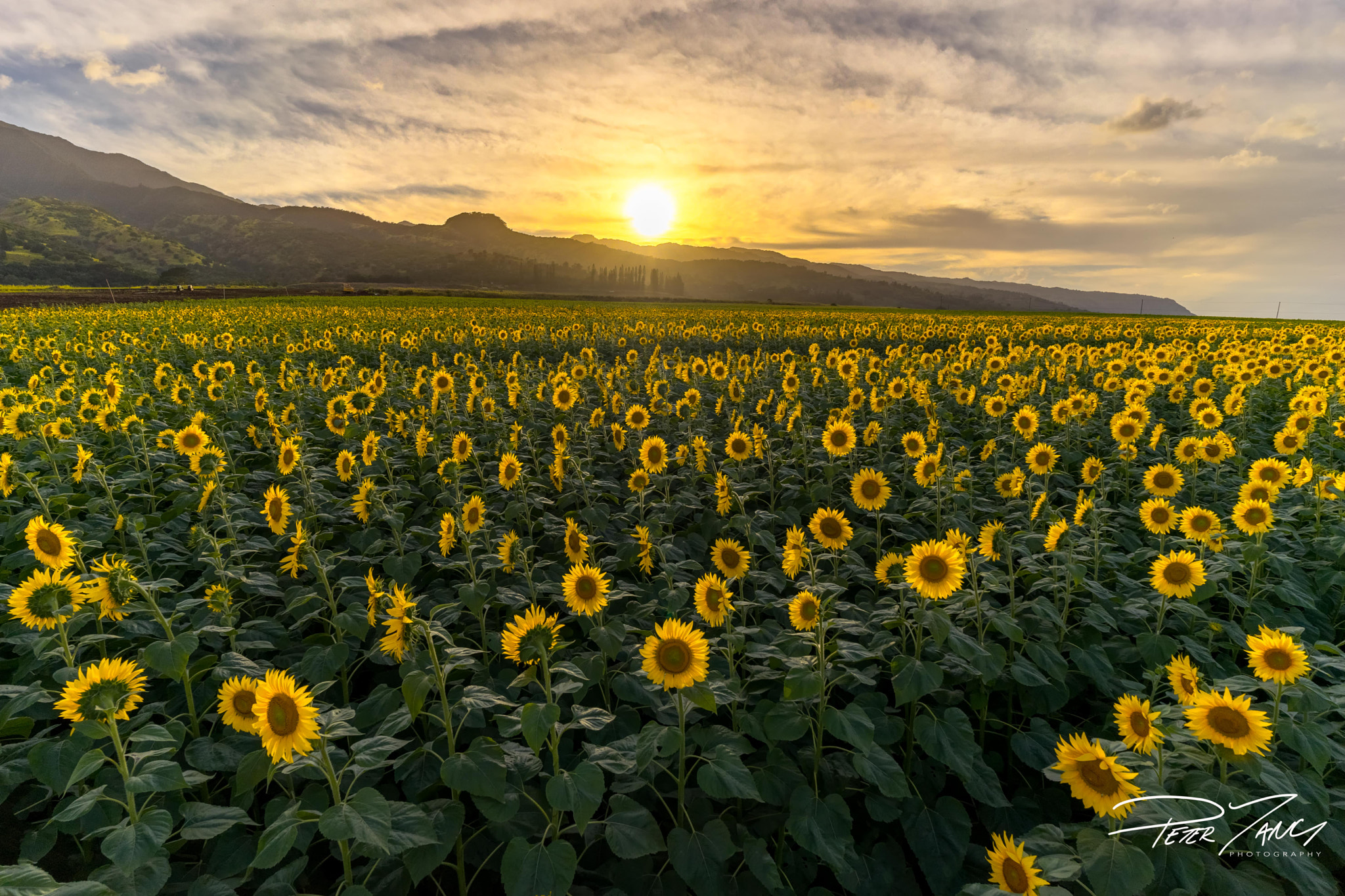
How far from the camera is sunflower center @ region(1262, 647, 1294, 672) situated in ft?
8.95

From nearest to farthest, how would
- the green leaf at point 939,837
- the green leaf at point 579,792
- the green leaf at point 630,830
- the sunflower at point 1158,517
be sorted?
the green leaf at point 579,792, the green leaf at point 630,830, the green leaf at point 939,837, the sunflower at point 1158,517

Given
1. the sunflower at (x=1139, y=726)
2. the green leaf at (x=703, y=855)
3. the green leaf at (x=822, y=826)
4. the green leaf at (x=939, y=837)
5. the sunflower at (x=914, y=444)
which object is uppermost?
the sunflower at (x=914, y=444)

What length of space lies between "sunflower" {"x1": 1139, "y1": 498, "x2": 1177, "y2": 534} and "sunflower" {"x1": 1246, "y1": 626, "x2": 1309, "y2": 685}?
1.95 metres

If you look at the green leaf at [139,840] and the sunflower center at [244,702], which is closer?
the green leaf at [139,840]

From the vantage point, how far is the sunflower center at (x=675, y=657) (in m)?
2.83

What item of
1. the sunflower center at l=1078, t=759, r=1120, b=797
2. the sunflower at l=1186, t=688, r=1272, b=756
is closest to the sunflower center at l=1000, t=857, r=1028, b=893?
the sunflower center at l=1078, t=759, r=1120, b=797

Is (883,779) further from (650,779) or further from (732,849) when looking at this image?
(650,779)

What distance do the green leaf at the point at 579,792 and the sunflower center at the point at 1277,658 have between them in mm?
3124

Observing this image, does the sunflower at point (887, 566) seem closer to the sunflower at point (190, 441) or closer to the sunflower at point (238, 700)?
the sunflower at point (238, 700)

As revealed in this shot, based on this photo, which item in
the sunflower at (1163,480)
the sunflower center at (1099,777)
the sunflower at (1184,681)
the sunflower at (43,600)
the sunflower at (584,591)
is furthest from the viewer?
the sunflower at (1163,480)

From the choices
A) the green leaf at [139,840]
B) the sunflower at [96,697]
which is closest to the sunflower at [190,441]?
the sunflower at [96,697]

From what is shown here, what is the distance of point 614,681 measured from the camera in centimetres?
343

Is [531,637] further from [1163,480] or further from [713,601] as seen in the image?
[1163,480]

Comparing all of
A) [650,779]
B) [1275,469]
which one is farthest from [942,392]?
[650,779]
